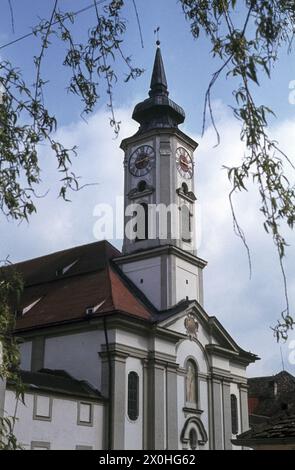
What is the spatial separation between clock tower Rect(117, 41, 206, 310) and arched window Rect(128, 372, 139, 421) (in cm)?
442

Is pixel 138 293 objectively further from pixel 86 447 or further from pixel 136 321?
pixel 86 447

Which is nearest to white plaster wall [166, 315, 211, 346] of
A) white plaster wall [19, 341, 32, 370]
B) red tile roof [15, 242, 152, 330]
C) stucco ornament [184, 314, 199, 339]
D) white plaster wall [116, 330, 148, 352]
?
stucco ornament [184, 314, 199, 339]

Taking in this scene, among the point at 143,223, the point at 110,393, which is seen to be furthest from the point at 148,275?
the point at 110,393

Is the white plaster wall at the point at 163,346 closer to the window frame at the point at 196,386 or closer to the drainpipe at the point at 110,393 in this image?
the window frame at the point at 196,386

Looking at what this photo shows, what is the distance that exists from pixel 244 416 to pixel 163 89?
1870 cm

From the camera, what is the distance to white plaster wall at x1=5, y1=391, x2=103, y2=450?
21.2 m

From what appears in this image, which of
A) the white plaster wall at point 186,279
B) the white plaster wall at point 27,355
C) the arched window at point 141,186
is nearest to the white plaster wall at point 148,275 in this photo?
the white plaster wall at point 186,279

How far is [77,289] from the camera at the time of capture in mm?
29453

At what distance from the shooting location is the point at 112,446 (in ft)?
79.5

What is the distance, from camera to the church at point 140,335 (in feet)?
78.9

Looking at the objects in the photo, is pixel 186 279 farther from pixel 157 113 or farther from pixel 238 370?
pixel 157 113

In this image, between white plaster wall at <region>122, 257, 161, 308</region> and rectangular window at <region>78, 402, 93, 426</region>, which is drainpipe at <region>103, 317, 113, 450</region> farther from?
white plaster wall at <region>122, 257, 161, 308</region>

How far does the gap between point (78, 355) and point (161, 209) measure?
29.9 feet
